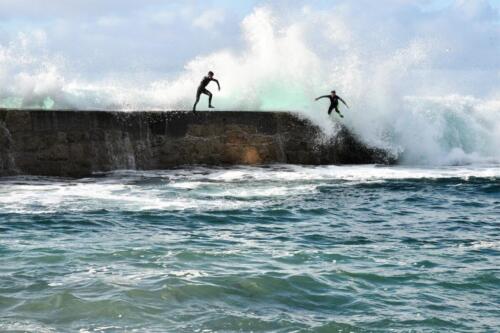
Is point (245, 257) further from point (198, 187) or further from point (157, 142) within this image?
point (157, 142)

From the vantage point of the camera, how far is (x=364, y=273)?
8.22 metres

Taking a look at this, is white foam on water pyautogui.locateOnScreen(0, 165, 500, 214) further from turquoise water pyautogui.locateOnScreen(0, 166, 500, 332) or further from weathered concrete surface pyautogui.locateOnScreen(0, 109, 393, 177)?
weathered concrete surface pyautogui.locateOnScreen(0, 109, 393, 177)

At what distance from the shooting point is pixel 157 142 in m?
17.3

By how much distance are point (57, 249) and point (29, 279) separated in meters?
1.38

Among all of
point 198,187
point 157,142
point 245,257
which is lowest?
point 245,257

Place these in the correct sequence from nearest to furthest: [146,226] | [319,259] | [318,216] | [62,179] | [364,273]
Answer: [364,273], [319,259], [146,226], [318,216], [62,179]

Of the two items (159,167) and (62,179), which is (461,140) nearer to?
(159,167)

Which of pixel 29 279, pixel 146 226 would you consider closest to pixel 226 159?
pixel 146 226

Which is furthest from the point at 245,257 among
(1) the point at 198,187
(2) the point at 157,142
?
(2) the point at 157,142

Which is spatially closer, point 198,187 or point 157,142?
point 198,187

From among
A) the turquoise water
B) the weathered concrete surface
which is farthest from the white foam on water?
the weathered concrete surface

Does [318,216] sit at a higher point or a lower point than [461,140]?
lower

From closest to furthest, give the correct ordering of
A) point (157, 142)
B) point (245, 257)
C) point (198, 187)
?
1. point (245, 257)
2. point (198, 187)
3. point (157, 142)

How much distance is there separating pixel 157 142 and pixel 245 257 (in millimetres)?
8742
